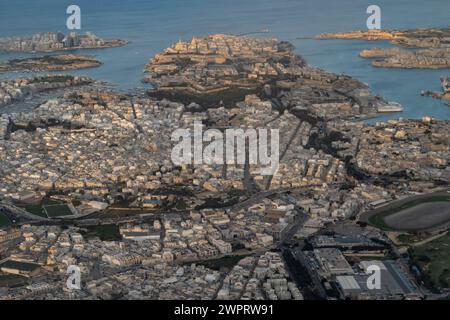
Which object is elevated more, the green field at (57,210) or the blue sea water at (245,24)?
the blue sea water at (245,24)

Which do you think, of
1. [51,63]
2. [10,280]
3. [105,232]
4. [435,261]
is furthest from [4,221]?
[51,63]

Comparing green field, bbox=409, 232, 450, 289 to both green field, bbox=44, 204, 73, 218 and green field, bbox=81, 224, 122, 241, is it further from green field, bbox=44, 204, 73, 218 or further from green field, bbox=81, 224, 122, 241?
green field, bbox=44, 204, 73, 218

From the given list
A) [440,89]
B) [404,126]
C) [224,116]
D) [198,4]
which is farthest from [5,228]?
[198,4]

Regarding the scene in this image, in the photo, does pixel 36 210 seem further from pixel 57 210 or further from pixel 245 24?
pixel 245 24

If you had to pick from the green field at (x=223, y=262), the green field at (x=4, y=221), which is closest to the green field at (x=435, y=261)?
the green field at (x=223, y=262)

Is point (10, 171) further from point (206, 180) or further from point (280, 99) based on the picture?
point (280, 99)

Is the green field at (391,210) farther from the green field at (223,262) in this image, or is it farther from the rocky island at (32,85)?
the rocky island at (32,85)
